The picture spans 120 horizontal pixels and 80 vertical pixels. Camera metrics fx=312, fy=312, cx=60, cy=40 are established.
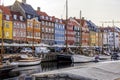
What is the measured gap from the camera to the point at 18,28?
3396 inches

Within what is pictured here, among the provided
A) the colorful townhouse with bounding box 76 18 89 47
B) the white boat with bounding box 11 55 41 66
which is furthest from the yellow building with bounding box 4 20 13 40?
the colorful townhouse with bounding box 76 18 89 47

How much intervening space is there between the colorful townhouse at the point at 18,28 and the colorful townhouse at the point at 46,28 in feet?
33.6

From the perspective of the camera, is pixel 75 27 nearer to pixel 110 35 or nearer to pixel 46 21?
pixel 46 21

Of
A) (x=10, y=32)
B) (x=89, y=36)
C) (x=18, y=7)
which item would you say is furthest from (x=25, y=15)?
(x=89, y=36)

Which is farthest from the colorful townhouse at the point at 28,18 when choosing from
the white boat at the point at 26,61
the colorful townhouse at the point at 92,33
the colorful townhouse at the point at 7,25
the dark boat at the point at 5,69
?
the dark boat at the point at 5,69

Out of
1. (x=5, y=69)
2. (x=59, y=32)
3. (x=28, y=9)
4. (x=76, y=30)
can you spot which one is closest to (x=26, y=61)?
(x=5, y=69)

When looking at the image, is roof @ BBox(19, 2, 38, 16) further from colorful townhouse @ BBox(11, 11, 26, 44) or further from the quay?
the quay

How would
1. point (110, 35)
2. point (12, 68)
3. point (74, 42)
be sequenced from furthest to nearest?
1. point (110, 35)
2. point (74, 42)
3. point (12, 68)

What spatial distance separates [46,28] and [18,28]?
50.7 feet

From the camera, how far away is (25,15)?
9012 cm

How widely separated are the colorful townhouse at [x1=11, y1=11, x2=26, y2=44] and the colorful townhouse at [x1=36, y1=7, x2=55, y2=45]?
403 inches

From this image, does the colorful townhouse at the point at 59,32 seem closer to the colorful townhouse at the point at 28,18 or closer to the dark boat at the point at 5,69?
the colorful townhouse at the point at 28,18

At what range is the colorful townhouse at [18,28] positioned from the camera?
277 feet

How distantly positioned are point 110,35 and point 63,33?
177 ft
